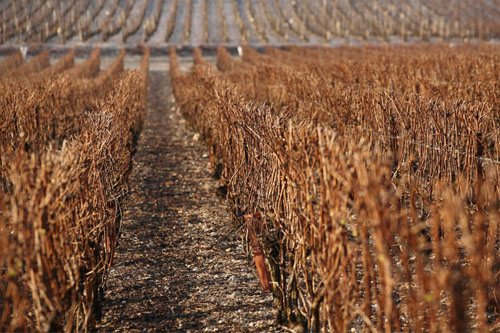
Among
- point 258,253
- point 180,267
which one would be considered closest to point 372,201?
point 258,253

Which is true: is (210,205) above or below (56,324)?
below

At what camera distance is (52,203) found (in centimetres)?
303

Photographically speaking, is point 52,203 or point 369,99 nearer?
point 52,203

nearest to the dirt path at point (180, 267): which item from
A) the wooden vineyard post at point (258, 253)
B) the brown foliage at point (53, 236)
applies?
the wooden vineyard post at point (258, 253)

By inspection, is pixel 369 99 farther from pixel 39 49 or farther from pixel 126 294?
pixel 39 49

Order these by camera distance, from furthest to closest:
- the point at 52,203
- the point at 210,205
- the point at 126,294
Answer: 1. the point at 210,205
2. the point at 126,294
3. the point at 52,203

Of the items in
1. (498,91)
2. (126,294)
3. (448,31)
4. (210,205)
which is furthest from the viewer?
(448,31)

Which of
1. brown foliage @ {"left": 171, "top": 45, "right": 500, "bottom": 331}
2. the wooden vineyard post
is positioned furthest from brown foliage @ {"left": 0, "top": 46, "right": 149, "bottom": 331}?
brown foliage @ {"left": 171, "top": 45, "right": 500, "bottom": 331}

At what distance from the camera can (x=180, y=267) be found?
16.3 feet

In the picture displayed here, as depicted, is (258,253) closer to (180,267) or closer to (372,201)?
(180,267)

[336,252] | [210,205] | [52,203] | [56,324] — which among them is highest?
[52,203]

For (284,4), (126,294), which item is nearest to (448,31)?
(284,4)

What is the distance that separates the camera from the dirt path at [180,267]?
407 centimetres

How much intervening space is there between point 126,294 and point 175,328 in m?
0.69
